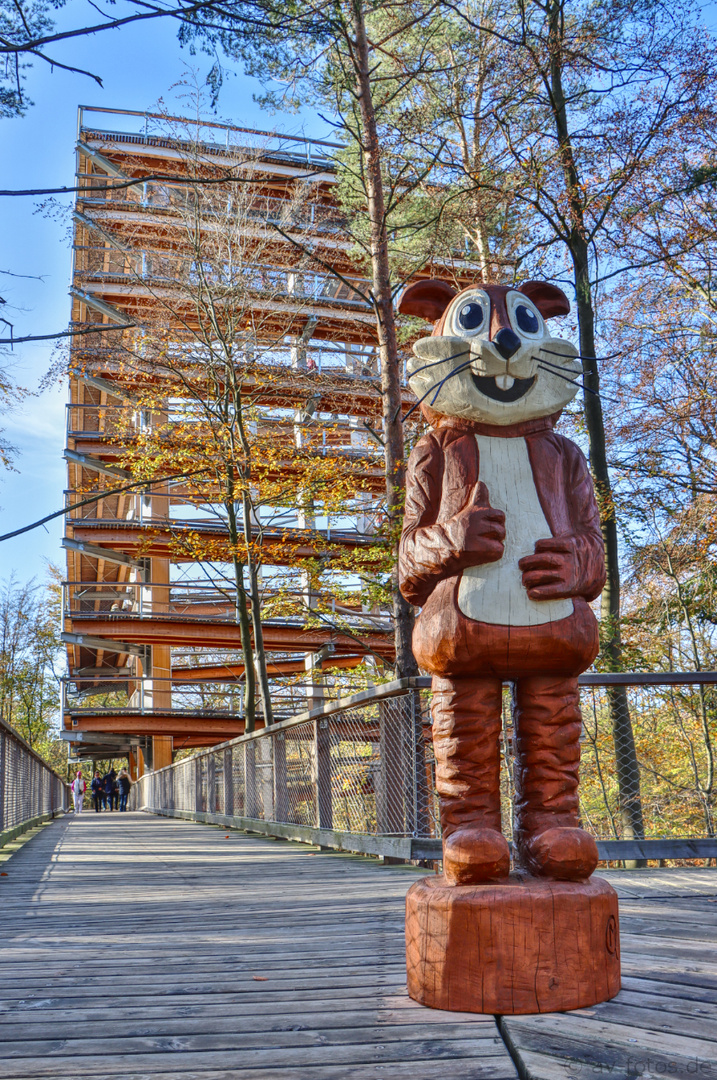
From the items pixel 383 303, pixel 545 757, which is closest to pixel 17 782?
pixel 383 303

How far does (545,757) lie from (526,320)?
4.63 feet

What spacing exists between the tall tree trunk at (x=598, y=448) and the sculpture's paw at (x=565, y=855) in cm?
559

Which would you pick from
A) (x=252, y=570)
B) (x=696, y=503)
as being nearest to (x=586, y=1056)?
(x=696, y=503)

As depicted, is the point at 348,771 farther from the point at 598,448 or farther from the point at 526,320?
the point at 526,320

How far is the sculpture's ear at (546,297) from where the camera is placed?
312 cm

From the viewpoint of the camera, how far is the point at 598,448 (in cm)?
953

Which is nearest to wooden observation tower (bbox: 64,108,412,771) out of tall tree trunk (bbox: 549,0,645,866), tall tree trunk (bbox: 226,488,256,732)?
tall tree trunk (bbox: 226,488,256,732)

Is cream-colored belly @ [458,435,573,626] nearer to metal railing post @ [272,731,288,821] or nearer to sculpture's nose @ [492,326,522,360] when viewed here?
sculpture's nose @ [492,326,522,360]

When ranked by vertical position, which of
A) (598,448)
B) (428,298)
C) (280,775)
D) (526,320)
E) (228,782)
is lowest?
(228,782)

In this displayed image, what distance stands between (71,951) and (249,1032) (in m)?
1.61

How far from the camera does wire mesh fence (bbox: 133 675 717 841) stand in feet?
18.7

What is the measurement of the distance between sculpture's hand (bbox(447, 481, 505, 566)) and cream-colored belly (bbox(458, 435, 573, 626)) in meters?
0.04

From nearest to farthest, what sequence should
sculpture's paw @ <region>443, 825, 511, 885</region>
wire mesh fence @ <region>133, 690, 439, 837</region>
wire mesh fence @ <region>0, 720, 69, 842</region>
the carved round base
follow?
1. the carved round base
2. sculpture's paw @ <region>443, 825, 511, 885</region>
3. wire mesh fence @ <region>133, 690, 439, 837</region>
4. wire mesh fence @ <region>0, 720, 69, 842</region>

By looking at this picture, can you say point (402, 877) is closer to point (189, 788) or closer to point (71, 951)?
point (71, 951)
